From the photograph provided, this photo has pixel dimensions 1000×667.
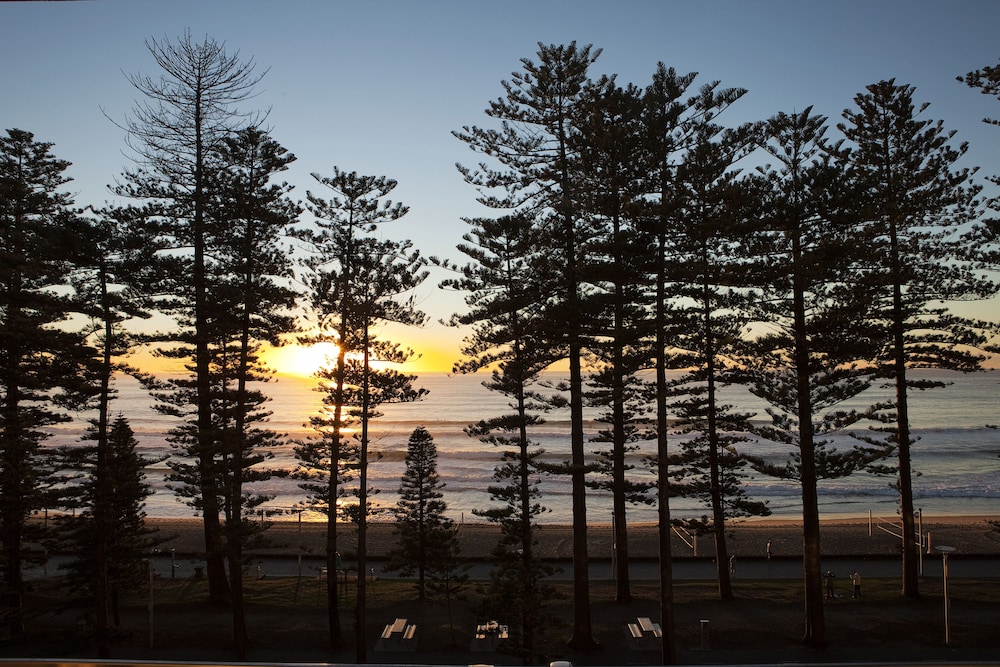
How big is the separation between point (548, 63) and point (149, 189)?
961cm

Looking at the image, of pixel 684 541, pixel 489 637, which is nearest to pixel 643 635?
pixel 489 637

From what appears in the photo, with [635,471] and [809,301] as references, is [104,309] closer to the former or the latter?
[809,301]

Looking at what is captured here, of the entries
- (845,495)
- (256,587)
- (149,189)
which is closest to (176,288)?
(149,189)

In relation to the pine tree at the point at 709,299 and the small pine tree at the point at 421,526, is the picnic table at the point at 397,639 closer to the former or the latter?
the small pine tree at the point at 421,526

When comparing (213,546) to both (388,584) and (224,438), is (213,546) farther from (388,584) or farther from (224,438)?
(388,584)

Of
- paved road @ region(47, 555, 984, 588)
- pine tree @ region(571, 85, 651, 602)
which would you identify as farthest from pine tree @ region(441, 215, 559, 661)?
paved road @ region(47, 555, 984, 588)

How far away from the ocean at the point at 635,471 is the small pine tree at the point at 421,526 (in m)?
1.21

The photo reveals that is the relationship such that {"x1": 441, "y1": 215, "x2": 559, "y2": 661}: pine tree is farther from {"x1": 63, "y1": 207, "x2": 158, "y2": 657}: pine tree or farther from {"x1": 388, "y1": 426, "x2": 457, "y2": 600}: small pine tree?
{"x1": 63, "y1": 207, "x2": 158, "y2": 657}: pine tree

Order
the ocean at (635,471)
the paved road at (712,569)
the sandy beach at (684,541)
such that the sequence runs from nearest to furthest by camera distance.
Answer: the paved road at (712,569)
the sandy beach at (684,541)
the ocean at (635,471)

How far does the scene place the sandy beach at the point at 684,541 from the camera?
2439cm

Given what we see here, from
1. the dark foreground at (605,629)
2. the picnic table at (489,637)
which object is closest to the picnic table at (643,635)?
the dark foreground at (605,629)

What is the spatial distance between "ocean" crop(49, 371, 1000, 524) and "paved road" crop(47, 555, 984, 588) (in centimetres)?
283

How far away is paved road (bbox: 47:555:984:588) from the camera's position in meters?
20.0

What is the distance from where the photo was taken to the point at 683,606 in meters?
16.1
